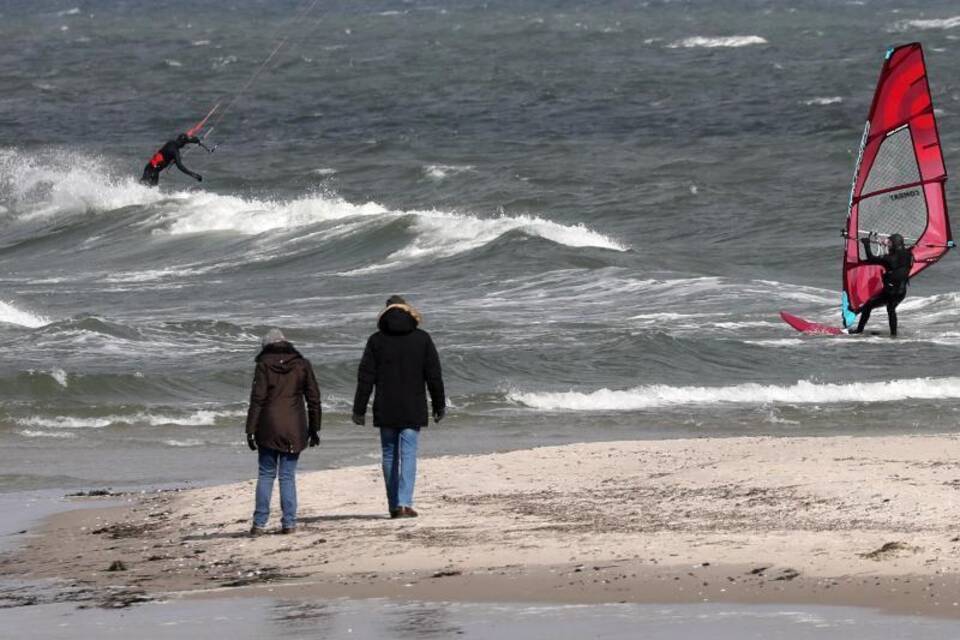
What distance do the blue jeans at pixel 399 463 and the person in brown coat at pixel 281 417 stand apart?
1.18ft

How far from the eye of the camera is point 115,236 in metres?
28.5

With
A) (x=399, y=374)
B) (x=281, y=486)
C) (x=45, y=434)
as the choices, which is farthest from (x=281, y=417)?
(x=45, y=434)

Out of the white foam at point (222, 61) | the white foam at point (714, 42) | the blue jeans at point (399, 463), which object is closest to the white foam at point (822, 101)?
the white foam at point (714, 42)

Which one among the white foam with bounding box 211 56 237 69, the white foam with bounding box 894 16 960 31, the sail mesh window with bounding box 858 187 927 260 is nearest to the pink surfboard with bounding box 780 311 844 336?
the sail mesh window with bounding box 858 187 927 260

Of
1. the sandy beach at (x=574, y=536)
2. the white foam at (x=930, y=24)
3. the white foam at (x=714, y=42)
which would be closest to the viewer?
the sandy beach at (x=574, y=536)

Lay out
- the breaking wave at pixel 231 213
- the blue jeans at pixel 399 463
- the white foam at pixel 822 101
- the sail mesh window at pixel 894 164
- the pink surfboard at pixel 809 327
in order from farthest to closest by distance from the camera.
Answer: the white foam at pixel 822 101 → the breaking wave at pixel 231 213 → the pink surfboard at pixel 809 327 → the sail mesh window at pixel 894 164 → the blue jeans at pixel 399 463

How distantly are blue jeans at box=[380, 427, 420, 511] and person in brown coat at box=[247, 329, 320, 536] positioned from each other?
359mm

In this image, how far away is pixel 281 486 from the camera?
28.2 feet

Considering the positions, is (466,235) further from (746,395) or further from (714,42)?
(714,42)

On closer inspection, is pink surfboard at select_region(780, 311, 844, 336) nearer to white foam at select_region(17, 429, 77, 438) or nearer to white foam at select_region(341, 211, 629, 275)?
white foam at select_region(341, 211, 629, 275)

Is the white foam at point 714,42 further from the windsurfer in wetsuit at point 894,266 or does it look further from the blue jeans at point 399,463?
the blue jeans at point 399,463

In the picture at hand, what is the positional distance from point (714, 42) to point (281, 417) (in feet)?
174

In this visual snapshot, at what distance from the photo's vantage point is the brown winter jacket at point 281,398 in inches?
333

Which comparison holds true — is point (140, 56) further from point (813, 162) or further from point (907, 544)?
point (907, 544)
